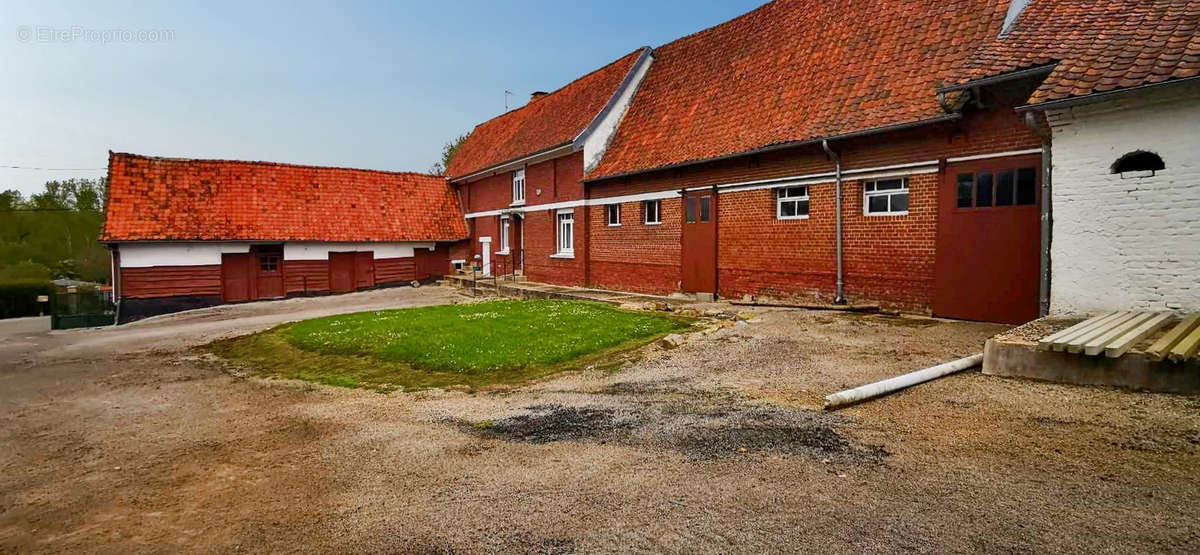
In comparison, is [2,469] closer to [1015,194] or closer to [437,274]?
[1015,194]

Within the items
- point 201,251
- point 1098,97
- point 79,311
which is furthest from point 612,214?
point 79,311

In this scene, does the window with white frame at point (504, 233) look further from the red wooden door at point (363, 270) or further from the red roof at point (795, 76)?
the red roof at point (795, 76)

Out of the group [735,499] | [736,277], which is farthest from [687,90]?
[735,499]

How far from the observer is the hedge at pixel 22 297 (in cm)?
3067

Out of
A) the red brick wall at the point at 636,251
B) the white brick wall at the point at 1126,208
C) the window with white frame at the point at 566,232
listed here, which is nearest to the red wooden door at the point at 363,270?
the window with white frame at the point at 566,232

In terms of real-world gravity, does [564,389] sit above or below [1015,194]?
below

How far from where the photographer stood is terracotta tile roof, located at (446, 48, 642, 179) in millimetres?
20580

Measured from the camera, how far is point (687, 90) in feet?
58.3

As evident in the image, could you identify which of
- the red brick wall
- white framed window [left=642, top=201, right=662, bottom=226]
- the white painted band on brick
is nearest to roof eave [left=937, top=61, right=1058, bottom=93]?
the white painted band on brick

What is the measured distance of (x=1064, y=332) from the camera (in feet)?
21.2

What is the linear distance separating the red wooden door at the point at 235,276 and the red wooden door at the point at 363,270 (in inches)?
157

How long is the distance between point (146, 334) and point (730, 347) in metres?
17.1

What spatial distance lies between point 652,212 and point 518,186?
8675 mm

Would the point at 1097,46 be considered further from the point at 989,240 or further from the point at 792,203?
the point at 792,203
